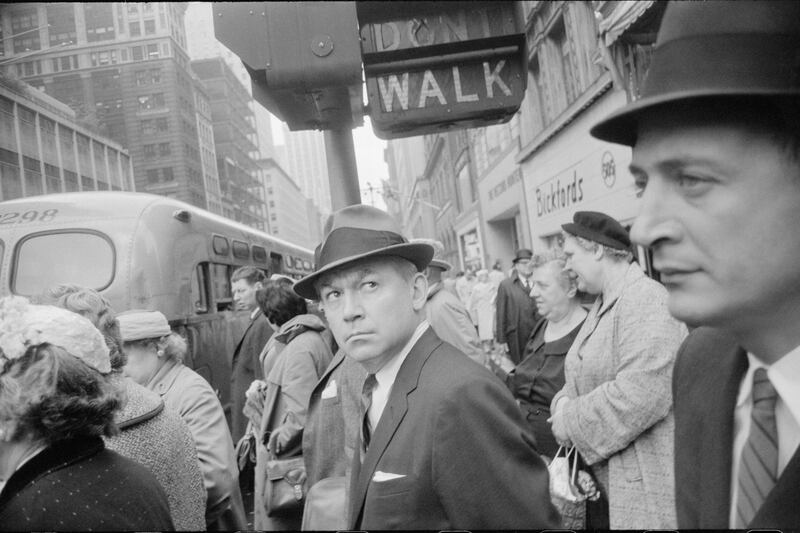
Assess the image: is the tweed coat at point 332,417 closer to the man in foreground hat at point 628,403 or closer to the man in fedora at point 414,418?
the man in fedora at point 414,418

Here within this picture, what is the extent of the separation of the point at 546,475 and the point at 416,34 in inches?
66.2

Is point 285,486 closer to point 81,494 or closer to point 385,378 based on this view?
point 385,378

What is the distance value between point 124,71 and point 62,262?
361 cm

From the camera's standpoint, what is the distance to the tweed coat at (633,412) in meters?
2.07

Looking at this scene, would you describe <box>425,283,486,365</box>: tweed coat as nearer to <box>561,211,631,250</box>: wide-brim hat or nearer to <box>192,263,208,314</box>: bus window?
<box>561,211,631,250</box>: wide-brim hat

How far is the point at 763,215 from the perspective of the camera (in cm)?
80

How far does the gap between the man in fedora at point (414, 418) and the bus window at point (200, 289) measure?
13.3 ft

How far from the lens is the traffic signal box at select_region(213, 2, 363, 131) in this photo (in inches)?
63.5

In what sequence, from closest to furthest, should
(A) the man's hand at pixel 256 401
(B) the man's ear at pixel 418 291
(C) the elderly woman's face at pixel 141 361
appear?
(B) the man's ear at pixel 418 291 → (C) the elderly woman's face at pixel 141 361 → (A) the man's hand at pixel 256 401

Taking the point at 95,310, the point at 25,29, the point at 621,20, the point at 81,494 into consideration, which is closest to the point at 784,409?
the point at 81,494

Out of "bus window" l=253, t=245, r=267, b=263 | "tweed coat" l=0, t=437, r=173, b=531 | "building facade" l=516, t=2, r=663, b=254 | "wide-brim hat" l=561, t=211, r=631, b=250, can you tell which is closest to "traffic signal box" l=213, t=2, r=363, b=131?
"building facade" l=516, t=2, r=663, b=254

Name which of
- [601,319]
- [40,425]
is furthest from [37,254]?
[601,319]

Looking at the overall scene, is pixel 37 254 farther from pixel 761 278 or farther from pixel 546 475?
pixel 761 278

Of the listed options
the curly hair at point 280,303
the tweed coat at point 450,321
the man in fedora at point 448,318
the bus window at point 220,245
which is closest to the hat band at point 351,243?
the curly hair at point 280,303
